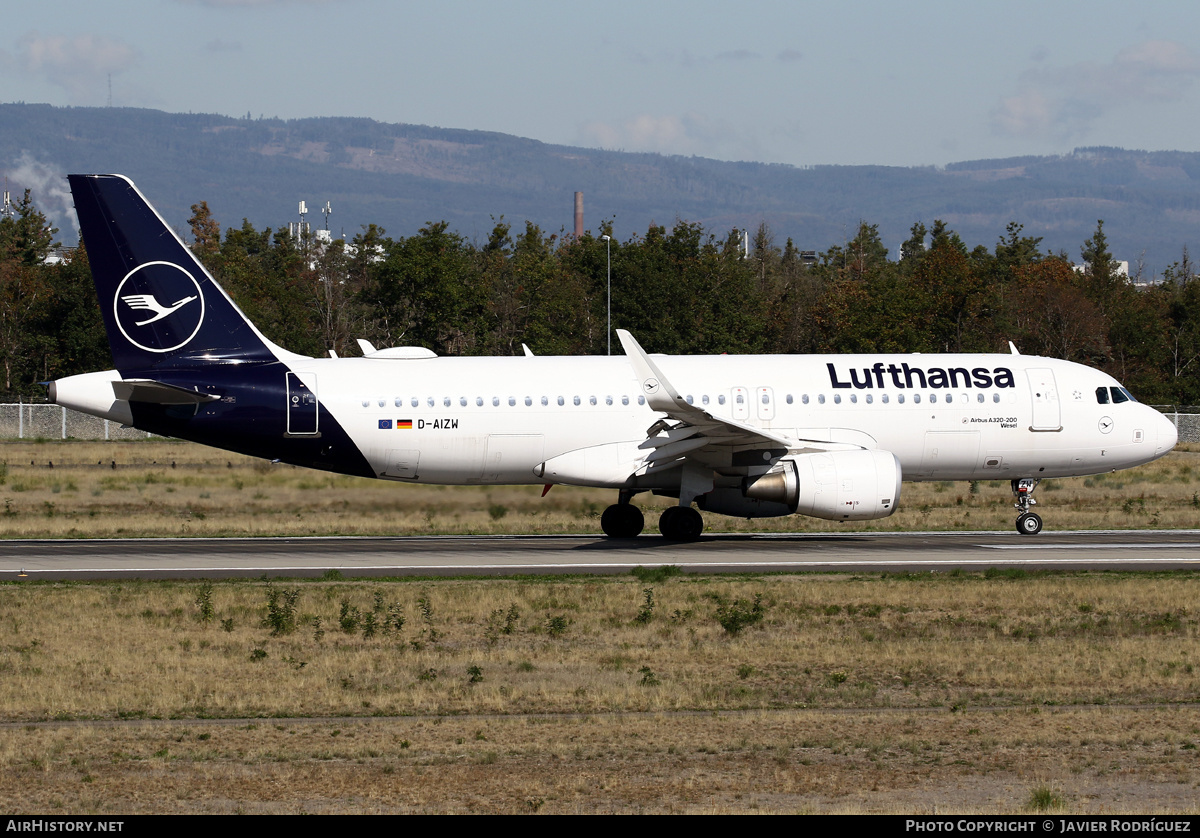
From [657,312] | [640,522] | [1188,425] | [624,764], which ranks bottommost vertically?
[624,764]

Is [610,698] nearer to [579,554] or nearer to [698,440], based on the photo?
[579,554]

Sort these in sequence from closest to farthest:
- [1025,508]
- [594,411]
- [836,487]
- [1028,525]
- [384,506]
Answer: [836,487] < [594,411] < [384,506] < [1028,525] < [1025,508]

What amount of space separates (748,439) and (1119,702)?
14532 mm

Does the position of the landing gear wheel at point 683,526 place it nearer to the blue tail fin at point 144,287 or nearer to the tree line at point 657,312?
the blue tail fin at point 144,287

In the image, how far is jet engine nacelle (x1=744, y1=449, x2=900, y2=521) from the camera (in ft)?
93.1

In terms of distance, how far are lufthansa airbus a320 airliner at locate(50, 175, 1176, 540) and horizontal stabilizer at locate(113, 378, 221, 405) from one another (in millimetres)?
42

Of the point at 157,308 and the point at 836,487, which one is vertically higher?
the point at 157,308

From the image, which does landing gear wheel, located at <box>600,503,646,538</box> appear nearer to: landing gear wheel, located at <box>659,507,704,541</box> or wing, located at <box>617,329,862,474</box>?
landing gear wheel, located at <box>659,507,704,541</box>

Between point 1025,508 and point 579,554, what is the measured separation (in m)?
11.6

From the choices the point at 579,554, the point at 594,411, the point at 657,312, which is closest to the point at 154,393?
the point at 594,411

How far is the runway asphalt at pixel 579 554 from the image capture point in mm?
26266

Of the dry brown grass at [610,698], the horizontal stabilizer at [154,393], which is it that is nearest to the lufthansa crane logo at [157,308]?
the horizontal stabilizer at [154,393]

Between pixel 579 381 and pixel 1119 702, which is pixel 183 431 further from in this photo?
pixel 1119 702

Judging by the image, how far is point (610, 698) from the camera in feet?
50.7
